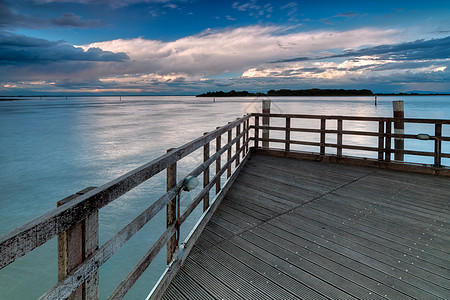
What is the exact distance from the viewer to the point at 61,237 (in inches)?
50.1

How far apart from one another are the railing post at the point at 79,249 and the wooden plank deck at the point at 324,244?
0.98 m

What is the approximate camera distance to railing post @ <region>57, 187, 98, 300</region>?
1283 millimetres

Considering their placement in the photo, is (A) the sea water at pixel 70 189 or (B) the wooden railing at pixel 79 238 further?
(A) the sea water at pixel 70 189

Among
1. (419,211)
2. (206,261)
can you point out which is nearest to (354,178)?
(419,211)

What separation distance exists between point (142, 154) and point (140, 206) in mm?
7730

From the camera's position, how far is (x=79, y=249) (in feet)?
4.49

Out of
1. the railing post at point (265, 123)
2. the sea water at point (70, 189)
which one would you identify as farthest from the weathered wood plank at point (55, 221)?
the railing post at point (265, 123)

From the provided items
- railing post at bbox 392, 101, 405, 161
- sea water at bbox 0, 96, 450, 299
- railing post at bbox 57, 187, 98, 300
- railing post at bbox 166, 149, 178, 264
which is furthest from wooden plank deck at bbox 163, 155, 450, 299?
sea water at bbox 0, 96, 450, 299

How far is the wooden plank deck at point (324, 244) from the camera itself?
240cm

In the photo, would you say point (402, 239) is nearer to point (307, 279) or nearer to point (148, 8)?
point (307, 279)

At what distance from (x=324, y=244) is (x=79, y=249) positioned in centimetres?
250

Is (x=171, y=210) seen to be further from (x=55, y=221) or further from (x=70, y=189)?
(x=70, y=189)

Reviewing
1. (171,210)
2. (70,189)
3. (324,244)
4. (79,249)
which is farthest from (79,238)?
(70,189)

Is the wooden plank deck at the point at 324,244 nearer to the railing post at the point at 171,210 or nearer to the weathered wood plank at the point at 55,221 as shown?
the railing post at the point at 171,210
